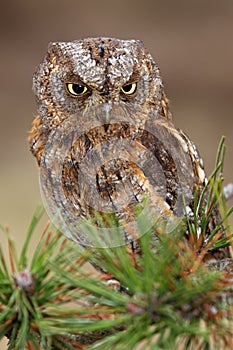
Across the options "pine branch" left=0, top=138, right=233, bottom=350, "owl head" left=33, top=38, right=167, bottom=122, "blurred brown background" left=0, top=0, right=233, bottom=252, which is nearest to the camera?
"pine branch" left=0, top=138, right=233, bottom=350

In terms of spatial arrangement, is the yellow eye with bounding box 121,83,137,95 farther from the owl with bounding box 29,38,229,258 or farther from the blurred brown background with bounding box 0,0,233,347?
the blurred brown background with bounding box 0,0,233,347

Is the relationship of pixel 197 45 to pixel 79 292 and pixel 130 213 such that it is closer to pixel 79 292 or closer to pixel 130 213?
pixel 130 213

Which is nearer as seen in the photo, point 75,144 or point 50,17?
point 75,144

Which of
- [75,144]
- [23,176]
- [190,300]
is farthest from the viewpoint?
[23,176]

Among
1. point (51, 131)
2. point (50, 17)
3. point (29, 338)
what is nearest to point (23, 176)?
point (50, 17)

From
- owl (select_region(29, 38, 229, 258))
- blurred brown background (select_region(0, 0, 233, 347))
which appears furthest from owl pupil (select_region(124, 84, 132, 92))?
blurred brown background (select_region(0, 0, 233, 347))

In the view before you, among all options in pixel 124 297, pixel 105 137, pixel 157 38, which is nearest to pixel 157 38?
pixel 157 38

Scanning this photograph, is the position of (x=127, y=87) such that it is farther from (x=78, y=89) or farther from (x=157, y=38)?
(x=157, y=38)
